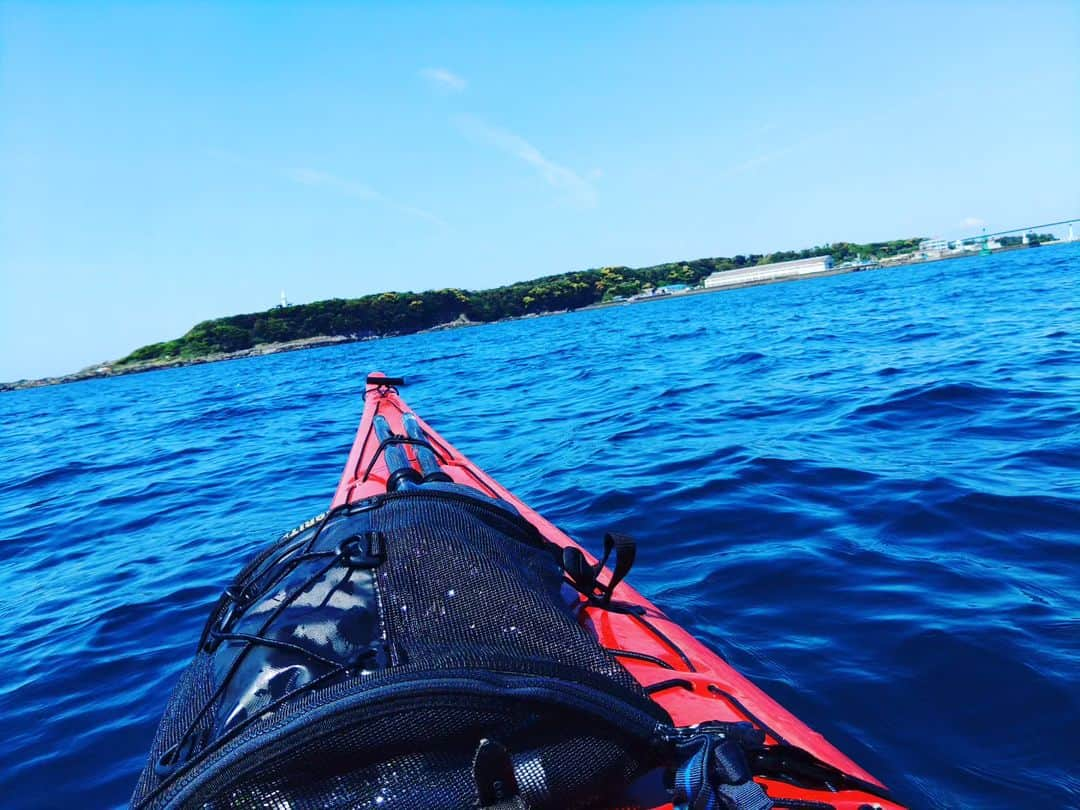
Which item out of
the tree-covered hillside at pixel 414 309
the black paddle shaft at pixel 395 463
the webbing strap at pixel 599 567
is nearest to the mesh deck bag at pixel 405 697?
the webbing strap at pixel 599 567

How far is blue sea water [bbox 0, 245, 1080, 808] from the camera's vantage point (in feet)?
7.61

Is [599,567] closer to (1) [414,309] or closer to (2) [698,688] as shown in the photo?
(2) [698,688]

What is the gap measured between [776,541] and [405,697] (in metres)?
3.22

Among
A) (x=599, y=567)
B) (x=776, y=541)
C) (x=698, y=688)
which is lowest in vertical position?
(x=776, y=541)

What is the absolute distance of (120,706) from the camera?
301 centimetres

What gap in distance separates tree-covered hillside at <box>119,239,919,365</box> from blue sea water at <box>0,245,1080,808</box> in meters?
68.0

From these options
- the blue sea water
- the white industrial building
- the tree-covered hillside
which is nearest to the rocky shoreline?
the tree-covered hillside

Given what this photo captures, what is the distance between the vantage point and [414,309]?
81.6 meters

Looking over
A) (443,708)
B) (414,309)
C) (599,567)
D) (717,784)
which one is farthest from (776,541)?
(414,309)

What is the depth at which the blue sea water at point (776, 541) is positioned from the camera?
91.4 inches

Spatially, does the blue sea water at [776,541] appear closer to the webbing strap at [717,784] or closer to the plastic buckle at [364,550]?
the webbing strap at [717,784]

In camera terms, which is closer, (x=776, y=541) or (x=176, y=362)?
(x=776, y=541)

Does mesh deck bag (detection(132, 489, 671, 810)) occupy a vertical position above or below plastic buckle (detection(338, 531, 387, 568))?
below

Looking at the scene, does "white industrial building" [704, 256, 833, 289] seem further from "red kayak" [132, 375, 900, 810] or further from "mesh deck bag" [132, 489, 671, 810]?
"mesh deck bag" [132, 489, 671, 810]
